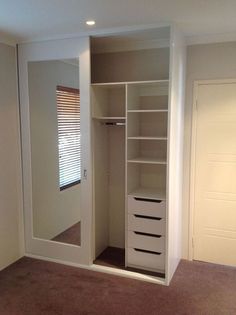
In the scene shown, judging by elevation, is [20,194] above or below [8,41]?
below

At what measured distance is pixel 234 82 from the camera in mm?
3139

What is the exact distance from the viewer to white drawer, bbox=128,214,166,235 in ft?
10.0

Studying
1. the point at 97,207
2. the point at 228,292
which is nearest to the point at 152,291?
the point at 228,292

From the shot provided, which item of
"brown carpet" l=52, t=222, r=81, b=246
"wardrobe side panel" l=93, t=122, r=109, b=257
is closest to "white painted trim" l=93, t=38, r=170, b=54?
"wardrobe side panel" l=93, t=122, r=109, b=257

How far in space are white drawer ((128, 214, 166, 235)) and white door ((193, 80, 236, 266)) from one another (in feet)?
1.98

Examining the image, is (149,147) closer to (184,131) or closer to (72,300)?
(184,131)

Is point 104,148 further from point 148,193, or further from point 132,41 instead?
point 132,41

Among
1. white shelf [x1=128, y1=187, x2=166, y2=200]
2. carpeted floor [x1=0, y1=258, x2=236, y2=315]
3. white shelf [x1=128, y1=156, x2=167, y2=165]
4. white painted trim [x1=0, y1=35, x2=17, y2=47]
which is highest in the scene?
white painted trim [x1=0, y1=35, x2=17, y2=47]

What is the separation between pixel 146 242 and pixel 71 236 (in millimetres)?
856

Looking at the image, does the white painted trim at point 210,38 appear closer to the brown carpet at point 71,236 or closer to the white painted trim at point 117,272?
the brown carpet at point 71,236

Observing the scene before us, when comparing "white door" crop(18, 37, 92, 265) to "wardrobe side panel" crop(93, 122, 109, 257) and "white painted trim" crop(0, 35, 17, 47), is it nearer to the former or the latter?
"white painted trim" crop(0, 35, 17, 47)

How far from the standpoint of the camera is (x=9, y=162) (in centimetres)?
332

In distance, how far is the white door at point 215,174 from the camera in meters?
3.22

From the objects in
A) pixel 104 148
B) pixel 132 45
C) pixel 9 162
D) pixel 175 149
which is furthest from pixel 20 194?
pixel 132 45
